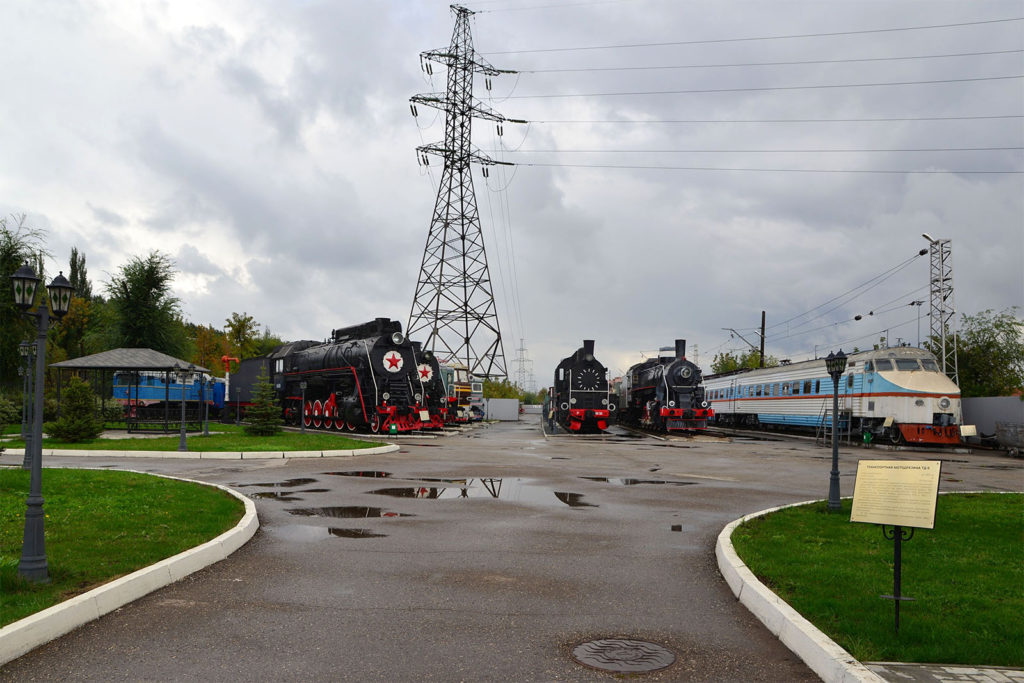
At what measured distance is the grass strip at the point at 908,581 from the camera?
4980 mm

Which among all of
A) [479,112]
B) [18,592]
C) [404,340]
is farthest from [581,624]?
[479,112]

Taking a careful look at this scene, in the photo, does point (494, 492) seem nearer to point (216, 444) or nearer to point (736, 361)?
point (216, 444)

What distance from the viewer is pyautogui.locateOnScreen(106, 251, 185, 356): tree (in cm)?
4747

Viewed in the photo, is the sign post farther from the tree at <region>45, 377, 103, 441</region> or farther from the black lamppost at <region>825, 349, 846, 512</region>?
the tree at <region>45, 377, 103, 441</region>

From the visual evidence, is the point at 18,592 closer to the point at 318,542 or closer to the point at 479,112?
the point at 318,542

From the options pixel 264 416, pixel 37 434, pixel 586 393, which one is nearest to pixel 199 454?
pixel 264 416

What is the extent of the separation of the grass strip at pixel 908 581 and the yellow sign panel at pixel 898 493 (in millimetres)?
689

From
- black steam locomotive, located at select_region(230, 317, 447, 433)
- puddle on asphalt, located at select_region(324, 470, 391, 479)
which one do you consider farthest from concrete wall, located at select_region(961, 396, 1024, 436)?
puddle on asphalt, located at select_region(324, 470, 391, 479)

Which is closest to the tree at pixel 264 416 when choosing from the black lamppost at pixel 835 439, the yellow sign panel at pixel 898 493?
the black lamppost at pixel 835 439

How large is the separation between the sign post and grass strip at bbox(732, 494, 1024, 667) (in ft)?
1.16

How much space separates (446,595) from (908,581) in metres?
4.30

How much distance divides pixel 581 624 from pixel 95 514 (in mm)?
6904

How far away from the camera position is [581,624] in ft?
18.8

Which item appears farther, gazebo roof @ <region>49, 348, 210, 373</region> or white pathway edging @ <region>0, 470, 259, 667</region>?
gazebo roof @ <region>49, 348, 210, 373</region>
